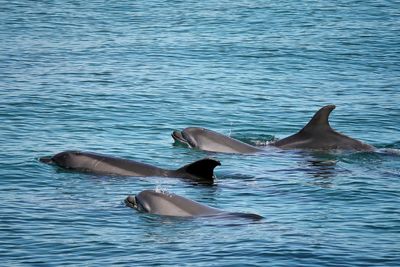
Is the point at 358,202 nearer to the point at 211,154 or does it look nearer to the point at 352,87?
the point at 211,154

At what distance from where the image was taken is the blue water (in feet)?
57.8

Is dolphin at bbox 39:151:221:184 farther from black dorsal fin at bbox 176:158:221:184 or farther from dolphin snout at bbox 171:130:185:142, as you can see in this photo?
dolphin snout at bbox 171:130:185:142

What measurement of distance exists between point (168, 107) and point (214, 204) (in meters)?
10.8

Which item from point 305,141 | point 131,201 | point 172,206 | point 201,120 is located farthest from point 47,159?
point 201,120

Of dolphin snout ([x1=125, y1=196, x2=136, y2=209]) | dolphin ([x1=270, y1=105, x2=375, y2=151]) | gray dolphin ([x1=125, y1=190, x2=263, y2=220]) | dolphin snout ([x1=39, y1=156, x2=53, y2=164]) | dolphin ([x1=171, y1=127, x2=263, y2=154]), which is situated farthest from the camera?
dolphin ([x1=270, y1=105, x2=375, y2=151])

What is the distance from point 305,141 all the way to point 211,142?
6.75 ft

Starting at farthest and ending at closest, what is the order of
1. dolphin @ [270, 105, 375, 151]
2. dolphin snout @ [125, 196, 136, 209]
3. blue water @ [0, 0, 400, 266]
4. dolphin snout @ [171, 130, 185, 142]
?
1. dolphin snout @ [171, 130, 185, 142]
2. dolphin @ [270, 105, 375, 151]
3. dolphin snout @ [125, 196, 136, 209]
4. blue water @ [0, 0, 400, 266]

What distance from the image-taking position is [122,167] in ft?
72.1

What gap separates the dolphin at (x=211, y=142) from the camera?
2469 centimetres

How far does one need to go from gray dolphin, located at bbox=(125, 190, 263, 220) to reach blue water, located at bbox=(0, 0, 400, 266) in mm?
219

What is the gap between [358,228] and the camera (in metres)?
18.6

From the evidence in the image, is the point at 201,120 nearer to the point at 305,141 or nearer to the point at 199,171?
the point at 305,141

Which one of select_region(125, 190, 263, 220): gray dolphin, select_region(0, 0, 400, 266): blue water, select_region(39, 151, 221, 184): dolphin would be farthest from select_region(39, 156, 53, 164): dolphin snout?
select_region(125, 190, 263, 220): gray dolphin

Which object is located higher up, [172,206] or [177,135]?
[177,135]
